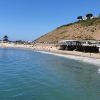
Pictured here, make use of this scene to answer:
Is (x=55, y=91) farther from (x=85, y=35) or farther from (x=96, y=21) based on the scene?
(x=96, y=21)

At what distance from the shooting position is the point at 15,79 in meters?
32.7

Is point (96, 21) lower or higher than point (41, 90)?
higher

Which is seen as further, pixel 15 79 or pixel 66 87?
pixel 15 79

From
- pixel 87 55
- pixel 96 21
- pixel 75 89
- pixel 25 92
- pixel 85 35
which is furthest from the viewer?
pixel 96 21

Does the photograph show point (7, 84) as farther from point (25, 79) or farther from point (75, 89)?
point (75, 89)

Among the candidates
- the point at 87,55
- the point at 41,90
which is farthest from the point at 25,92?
the point at 87,55

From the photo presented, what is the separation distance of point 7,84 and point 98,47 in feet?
178

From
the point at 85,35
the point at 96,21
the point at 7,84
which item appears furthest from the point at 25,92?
the point at 96,21

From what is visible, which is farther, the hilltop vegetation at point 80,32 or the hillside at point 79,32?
the hillside at point 79,32

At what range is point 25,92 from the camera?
84.8ft

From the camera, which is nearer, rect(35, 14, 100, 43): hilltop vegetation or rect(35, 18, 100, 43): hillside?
rect(35, 14, 100, 43): hilltop vegetation

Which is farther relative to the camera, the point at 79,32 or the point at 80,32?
the point at 79,32

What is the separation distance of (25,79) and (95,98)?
11061 mm

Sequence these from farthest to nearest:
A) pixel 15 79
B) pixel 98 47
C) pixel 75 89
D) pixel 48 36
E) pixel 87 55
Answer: pixel 48 36 → pixel 98 47 → pixel 87 55 → pixel 15 79 → pixel 75 89
